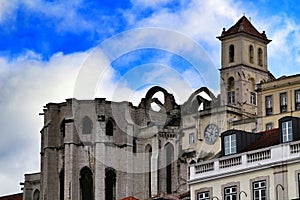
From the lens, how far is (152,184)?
167750 mm

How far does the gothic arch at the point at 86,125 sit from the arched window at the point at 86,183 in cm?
445

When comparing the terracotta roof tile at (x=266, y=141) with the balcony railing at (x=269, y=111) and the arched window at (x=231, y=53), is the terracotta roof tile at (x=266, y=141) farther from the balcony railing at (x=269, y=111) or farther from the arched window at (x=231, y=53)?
the arched window at (x=231, y=53)

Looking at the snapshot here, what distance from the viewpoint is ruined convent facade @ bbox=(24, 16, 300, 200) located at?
532 feet

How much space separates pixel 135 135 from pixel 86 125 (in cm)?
604

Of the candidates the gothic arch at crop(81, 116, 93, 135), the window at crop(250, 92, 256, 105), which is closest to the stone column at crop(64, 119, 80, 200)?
the gothic arch at crop(81, 116, 93, 135)

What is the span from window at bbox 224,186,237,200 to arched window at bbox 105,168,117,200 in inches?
3043

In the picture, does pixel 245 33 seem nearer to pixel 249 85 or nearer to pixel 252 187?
pixel 249 85

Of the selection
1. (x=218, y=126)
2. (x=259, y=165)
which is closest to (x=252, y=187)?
(x=259, y=165)

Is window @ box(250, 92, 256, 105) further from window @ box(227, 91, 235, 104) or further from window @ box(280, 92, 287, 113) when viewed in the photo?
window @ box(280, 92, 287, 113)

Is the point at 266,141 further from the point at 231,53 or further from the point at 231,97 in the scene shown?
the point at 231,53

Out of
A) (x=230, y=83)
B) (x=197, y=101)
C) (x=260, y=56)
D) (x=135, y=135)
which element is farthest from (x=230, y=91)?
(x=135, y=135)

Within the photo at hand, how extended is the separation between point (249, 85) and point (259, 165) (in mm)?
71173

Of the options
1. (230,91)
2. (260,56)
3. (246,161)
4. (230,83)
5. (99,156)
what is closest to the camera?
(246,161)

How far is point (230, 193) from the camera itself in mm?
93875
